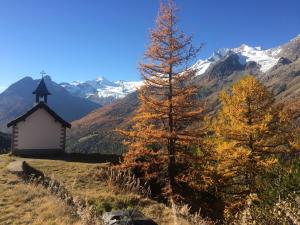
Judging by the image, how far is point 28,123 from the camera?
38.9 meters

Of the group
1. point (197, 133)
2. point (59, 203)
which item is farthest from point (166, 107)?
point (59, 203)

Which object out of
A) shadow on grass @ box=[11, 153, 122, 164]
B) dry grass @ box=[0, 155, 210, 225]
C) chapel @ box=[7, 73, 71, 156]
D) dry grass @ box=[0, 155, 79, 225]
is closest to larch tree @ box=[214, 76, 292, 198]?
dry grass @ box=[0, 155, 210, 225]

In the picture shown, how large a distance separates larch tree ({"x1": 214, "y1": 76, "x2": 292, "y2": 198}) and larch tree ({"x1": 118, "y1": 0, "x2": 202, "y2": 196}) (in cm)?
259

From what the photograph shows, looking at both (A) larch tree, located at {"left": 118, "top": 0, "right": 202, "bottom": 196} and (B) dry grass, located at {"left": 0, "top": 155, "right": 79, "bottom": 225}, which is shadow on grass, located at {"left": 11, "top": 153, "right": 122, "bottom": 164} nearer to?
(A) larch tree, located at {"left": 118, "top": 0, "right": 202, "bottom": 196}

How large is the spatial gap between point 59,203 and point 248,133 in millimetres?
15531

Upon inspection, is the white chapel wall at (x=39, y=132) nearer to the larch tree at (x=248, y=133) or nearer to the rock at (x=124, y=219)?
the larch tree at (x=248, y=133)

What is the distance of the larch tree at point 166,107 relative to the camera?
Result: 25.1 m

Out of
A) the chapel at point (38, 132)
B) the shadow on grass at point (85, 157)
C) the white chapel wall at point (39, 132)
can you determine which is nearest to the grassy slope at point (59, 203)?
the shadow on grass at point (85, 157)

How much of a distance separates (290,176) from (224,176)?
7612 mm

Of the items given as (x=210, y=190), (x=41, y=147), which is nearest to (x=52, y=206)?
(x=210, y=190)

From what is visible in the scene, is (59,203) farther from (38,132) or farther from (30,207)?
(38,132)

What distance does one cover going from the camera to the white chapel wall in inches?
1513

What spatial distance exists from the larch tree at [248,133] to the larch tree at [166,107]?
2588mm

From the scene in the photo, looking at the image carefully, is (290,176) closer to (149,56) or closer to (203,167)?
(203,167)
